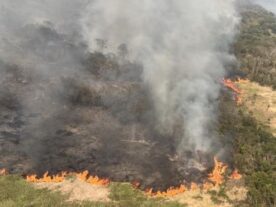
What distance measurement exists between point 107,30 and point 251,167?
27.1 m

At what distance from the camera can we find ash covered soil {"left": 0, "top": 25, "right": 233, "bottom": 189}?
32.1 meters

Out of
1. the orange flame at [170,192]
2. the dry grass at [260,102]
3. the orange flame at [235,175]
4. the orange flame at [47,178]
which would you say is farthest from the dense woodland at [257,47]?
the orange flame at [47,178]

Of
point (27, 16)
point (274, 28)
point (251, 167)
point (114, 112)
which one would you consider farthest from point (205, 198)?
point (274, 28)

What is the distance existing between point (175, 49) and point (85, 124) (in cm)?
1778

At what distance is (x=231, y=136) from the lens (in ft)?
124

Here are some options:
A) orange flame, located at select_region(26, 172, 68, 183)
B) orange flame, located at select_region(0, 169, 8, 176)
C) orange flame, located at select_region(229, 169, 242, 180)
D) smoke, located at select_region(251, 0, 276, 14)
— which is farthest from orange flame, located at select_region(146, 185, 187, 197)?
smoke, located at select_region(251, 0, 276, 14)

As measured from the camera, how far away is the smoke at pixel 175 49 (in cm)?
3809

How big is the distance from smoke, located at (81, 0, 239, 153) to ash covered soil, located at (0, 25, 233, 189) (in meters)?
1.28

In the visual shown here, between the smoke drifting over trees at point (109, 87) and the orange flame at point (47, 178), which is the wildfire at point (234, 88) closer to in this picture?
the smoke drifting over trees at point (109, 87)

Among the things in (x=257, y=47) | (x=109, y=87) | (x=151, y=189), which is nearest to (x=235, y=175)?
(x=151, y=189)

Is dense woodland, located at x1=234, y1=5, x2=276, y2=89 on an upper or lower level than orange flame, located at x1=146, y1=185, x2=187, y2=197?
upper

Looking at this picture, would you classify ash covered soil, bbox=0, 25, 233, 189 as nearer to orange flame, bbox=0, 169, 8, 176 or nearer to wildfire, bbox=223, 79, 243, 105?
orange flame, bbox=0, 169, 8, 176

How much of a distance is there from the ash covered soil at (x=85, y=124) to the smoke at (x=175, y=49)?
1.28 meters

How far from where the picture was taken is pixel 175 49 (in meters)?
50.6
